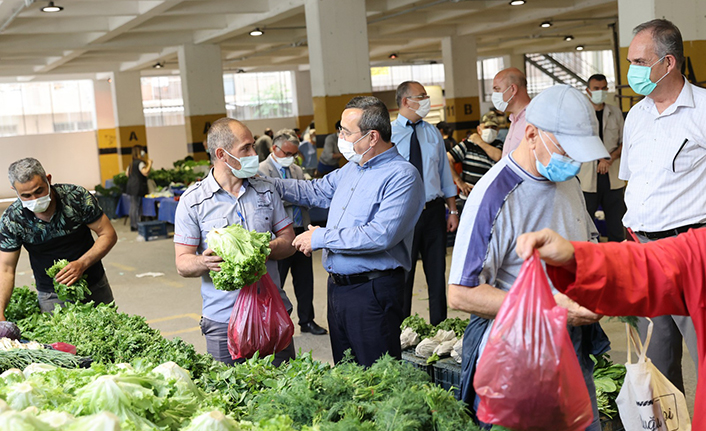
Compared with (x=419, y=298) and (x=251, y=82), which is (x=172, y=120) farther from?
(x=419, y=298)

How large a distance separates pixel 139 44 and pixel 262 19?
13.8 feet

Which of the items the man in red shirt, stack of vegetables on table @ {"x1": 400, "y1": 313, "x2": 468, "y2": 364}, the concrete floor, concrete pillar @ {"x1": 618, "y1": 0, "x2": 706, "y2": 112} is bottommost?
the concrete floor

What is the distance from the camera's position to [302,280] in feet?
20.8

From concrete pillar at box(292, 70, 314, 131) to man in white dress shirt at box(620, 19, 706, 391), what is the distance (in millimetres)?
27684

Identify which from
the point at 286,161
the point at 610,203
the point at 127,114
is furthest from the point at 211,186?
the point at 127,114

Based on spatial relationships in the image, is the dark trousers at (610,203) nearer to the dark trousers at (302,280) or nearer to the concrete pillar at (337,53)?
the dark trousers at (302,280)

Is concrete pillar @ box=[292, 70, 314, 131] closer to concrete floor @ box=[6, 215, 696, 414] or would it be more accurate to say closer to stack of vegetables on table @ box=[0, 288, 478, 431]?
concrete floor @ box=[6, 215, 696, 414]

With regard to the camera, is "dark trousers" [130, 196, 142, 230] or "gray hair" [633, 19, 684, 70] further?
"dark trousers" [130, 196, 142, 230]

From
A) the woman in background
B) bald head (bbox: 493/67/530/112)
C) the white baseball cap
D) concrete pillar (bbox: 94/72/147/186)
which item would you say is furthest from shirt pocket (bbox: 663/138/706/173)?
concrete pillar (bbox: 94/72/147/186)

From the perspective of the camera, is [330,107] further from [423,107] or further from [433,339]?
[433,339]

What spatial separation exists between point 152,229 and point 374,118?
10.7 meters

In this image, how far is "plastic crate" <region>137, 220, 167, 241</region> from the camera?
13398 mm

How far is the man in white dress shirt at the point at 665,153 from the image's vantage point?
11.2 feet

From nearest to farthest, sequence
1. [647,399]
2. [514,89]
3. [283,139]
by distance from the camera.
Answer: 1. [647,399]
2. [514,89]
3. [283,139]
